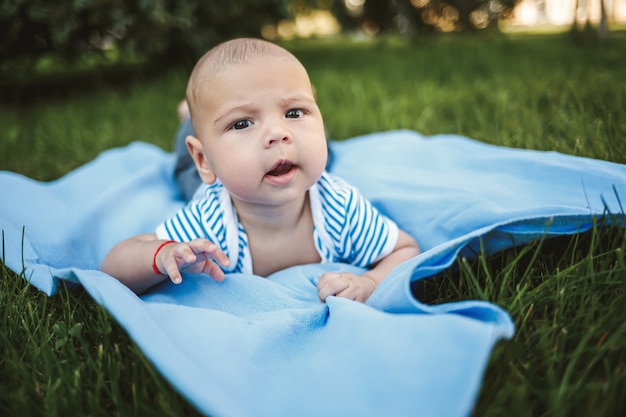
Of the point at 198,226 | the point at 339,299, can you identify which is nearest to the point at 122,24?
the point at 198,226

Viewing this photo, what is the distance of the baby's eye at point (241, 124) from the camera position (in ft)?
4.57

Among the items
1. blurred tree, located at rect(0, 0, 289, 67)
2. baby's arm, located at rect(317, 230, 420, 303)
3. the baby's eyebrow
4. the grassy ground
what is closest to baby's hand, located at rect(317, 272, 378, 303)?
baby's arm, located at rect(317, 230, 420, 303)

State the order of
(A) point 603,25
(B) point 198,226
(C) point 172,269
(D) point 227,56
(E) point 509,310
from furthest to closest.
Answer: (A) point 603,25 → (B) point 198,226 → (D) point 227,56 → (C) point 172,269 → (E) point 509,310

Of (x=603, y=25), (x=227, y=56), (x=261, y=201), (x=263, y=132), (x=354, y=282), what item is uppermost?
(x=227, y=56)

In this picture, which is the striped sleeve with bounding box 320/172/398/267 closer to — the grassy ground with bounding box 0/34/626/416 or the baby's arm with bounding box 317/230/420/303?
the baby's arm with bounding box 317/230/420/303

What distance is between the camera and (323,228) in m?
1.63

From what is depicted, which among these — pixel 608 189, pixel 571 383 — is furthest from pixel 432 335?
pixel 608 189

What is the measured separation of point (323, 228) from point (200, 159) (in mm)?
443

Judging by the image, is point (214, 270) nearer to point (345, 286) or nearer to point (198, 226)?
point (198, 226)

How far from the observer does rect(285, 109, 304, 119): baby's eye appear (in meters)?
1.42

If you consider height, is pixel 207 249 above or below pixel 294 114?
below

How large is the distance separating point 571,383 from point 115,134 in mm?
3178

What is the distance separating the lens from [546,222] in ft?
4.67

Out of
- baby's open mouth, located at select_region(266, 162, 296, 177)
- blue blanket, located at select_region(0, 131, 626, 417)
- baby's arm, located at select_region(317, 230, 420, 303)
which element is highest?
baby's open mouth, located at select_region(266, 162, 296, 177)
